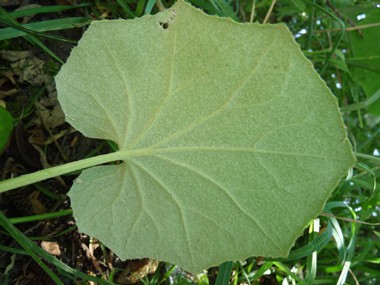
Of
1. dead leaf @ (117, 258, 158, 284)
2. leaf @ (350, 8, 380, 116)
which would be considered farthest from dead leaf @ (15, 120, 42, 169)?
leaf @ (350, 8, 380, 116)

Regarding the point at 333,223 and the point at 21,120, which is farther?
the point at 333,223

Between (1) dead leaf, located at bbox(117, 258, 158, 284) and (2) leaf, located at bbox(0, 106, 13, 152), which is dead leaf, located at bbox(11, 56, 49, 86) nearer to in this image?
(2) leaf, located at bbox(0, 106, 13, 152)

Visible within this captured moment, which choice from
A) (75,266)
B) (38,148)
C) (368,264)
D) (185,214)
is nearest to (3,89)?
(38,148)

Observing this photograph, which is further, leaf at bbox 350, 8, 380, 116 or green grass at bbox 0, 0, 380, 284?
leaf at bbox 350, 8, 380, 116

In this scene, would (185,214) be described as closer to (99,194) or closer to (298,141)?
(99,194)

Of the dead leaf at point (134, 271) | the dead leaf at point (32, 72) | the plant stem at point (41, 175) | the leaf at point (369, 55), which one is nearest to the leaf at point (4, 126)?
the plant stem at point (41, 175)

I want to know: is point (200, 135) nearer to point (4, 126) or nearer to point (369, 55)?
point (4, 126)

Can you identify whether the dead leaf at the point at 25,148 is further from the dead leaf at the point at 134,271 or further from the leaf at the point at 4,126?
the dead leaf at the point at 134,271
